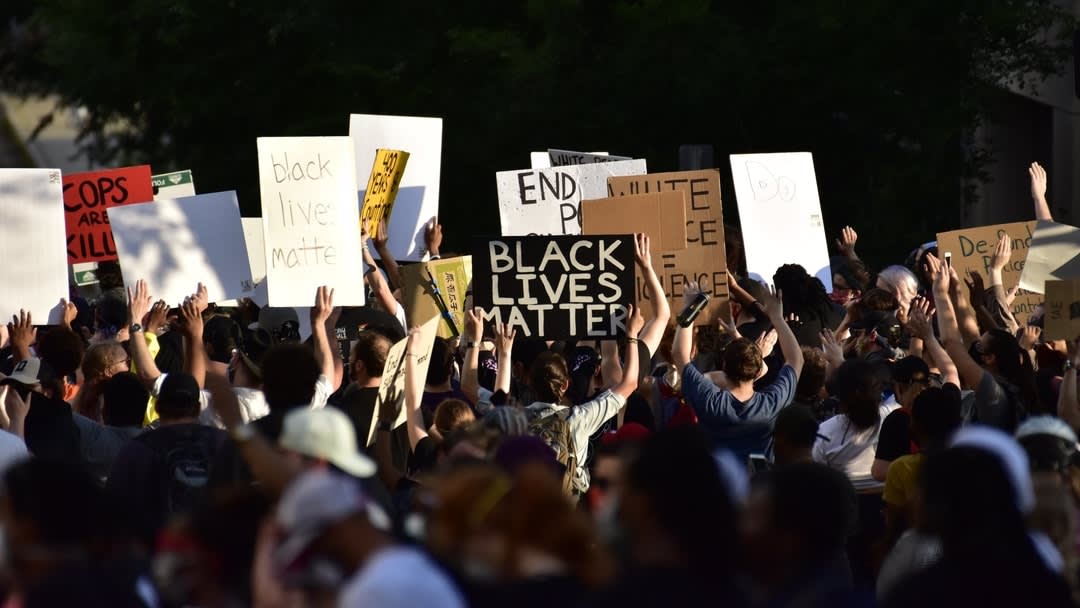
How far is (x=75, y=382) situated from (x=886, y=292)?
4373 millimetres

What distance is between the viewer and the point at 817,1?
16.6 metres

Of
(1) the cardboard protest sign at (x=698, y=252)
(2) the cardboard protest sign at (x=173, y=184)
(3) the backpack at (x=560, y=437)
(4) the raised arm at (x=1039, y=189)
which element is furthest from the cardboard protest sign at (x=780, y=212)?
(3) the backpack at (x=560, y=437)

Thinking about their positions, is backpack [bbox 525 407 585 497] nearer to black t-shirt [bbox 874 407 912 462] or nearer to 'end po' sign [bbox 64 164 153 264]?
black t-shirt [bbox 874 407 912 462]

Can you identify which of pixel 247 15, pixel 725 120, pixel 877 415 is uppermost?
pixel 247 15

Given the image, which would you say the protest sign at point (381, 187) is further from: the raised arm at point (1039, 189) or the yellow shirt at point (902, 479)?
the yellow shirt at point (902, 479)

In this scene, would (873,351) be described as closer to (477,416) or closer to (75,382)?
(477,416)

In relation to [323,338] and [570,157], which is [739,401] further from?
[570,157]

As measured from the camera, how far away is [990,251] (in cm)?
1022

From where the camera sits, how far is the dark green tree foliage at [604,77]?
1659 centimetres

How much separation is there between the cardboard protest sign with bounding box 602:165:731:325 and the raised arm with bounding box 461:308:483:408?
1354mm

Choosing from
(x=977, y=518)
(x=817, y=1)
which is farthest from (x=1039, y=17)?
(x=977, y=518)

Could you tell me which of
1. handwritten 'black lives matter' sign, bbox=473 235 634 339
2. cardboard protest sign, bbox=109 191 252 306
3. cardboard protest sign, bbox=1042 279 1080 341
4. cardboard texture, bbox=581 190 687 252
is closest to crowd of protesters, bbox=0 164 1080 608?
handwritten 'black lives matter' sign, bbox=473 235 634 339

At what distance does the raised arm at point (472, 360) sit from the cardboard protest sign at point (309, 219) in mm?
1772

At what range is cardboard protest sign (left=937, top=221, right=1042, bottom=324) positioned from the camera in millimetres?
9992
